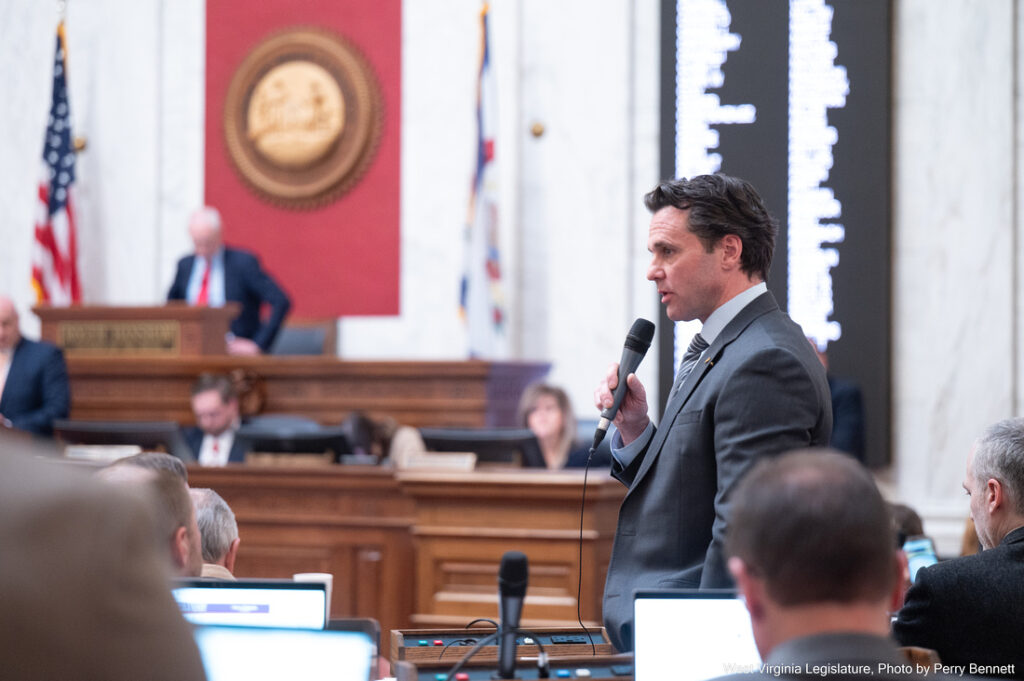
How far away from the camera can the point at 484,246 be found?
8523mm

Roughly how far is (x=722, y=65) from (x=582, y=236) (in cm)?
162

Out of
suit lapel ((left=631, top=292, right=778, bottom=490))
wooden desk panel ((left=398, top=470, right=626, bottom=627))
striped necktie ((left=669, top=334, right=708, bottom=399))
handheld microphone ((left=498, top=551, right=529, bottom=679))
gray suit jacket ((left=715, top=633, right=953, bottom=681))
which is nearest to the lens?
gray suit jacket ((left=715, top=633, right=953, bottom=681))

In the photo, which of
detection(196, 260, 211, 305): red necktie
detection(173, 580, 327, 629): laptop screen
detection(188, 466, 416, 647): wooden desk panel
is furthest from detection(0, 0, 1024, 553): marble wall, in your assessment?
detection(173, 580, 327, 629): laptop screen

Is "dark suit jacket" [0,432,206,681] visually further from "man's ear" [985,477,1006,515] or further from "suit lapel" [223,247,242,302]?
"suit lapel" [223,247,242,302]

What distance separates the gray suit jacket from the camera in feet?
4.04

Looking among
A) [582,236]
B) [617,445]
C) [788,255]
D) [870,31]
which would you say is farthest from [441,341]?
[617,445]

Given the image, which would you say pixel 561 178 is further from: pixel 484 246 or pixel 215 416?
pixel 215 416

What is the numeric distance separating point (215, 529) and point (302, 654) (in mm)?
1008

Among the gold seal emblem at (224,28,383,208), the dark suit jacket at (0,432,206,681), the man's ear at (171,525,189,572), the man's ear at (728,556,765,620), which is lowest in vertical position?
the man's ear at (171,525,189,572)

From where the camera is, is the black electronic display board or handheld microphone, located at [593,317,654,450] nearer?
handheld microphone, located at [593,317,654,450]

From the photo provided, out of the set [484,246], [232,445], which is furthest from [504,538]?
[484,246]

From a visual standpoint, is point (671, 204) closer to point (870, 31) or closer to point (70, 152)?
point (870, 31)

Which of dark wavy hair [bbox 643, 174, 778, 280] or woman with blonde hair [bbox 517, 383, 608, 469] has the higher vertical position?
dark wavy hair [bbox 643, 174, 778, 280]

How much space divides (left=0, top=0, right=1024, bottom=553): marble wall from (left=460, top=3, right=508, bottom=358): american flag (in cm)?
34
